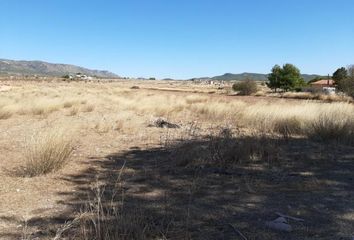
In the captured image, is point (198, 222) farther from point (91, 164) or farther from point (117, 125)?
point (117, 125)

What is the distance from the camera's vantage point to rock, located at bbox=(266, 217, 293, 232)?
4.51 metres

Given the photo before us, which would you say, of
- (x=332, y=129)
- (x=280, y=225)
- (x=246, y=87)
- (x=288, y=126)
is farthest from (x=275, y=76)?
(x=280, y=225)

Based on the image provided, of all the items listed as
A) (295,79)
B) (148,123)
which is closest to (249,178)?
(148,123)

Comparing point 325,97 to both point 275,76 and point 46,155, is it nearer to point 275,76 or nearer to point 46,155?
point 275,76

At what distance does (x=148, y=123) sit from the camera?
16.2 m

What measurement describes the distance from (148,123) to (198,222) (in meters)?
11.5

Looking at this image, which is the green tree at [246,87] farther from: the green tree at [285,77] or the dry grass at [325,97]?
the dry grass at [325,97]

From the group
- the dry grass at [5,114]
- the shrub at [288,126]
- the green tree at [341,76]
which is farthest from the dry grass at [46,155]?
the green tree at [341,76]

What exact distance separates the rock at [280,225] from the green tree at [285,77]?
76851 mm

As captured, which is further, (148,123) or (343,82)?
(343,82)

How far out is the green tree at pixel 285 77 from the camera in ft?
260

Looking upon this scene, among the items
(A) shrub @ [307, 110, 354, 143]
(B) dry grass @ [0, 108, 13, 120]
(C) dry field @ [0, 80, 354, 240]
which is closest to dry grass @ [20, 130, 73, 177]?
(C) dry field @ [0, 80, 354, 240]

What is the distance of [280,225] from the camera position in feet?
15.0

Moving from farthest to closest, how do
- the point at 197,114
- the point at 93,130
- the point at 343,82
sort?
the point at 343,82
the point at 197,114
the point at 93,130
